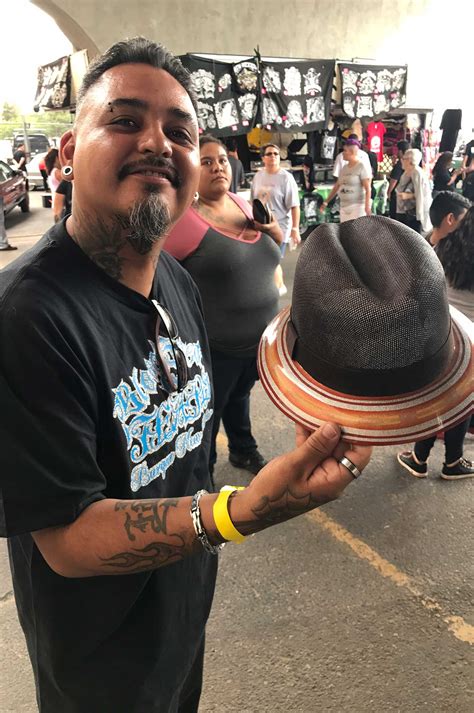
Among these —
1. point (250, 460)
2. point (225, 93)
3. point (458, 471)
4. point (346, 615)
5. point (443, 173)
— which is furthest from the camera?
point (443, 173)

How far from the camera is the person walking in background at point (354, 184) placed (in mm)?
7855

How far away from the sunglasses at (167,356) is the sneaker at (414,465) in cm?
264

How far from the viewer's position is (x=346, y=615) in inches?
94.7

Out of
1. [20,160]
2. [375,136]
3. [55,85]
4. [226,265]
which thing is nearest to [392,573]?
[226,265]

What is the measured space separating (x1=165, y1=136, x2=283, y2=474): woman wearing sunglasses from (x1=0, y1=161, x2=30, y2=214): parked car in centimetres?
1149

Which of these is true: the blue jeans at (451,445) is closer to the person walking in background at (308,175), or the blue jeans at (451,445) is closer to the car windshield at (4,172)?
the person walking in background at (308,175)

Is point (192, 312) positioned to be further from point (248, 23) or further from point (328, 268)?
point (248, 23)

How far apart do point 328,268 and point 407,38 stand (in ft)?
51.1

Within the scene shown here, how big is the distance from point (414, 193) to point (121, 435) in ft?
26.9

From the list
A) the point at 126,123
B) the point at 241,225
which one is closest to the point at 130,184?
the point at 126,123

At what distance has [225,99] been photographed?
847cm

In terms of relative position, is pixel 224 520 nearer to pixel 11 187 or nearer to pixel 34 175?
pixel 11 187

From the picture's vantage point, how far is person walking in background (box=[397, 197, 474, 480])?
3221 millimetres

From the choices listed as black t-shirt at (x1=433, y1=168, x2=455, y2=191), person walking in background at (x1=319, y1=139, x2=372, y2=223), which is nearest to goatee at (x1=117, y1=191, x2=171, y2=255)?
person walking in background at (x1=319, y1=139, x2=372, y2=223)
